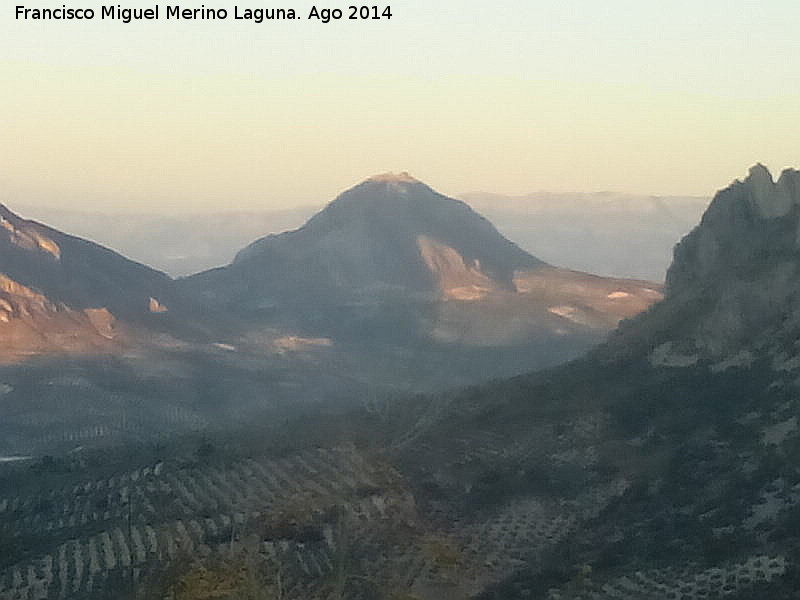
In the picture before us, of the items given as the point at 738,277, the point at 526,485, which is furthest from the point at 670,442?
the point at 738,277

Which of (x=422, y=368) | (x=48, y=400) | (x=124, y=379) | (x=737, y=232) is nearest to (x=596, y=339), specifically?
(x=422, y=368)

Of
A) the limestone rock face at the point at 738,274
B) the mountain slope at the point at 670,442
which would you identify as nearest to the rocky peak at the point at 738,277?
the limestone rock face at the point at 738,274

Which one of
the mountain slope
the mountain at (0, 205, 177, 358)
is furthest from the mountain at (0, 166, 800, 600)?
the mountain at (0, 205, 177, 358)

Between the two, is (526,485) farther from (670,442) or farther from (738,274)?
(738,274)

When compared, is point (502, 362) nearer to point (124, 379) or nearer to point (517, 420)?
point (124, 379)

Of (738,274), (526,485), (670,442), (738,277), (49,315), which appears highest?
(738,274)

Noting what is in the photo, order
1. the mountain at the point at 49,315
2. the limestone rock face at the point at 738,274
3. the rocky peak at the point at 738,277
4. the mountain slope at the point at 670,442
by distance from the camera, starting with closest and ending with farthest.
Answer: the mountain slope at the point at 670,442
the rocky peak at the point at 738,277
the limestone rock face at the point at 738,274
the mountain at the point at 49,315

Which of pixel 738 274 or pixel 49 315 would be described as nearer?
pixel 738 274

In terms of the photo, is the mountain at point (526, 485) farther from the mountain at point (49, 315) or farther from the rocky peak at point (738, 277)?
the mountain at point (49, 315)

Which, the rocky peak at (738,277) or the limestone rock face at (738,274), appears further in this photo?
the limestone rock face at (738,274)

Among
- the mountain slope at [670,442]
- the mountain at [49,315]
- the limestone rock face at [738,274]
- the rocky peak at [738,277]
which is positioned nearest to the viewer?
the mountain slope at [670,442]

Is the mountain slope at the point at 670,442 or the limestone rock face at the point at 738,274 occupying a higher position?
the limestone rock face at the point at 738,274
